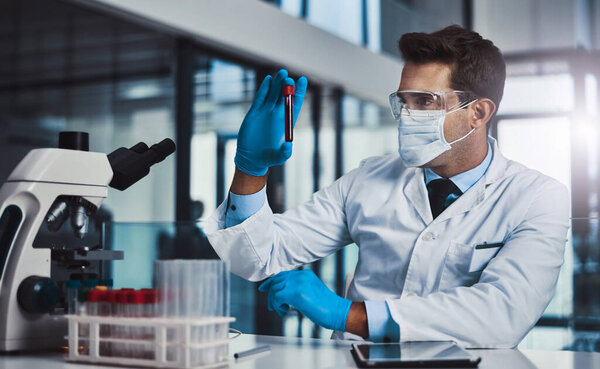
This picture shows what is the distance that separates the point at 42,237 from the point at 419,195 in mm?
869

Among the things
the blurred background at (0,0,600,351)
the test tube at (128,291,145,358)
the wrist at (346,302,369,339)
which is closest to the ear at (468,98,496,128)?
the blurred background at (0,0,600,351)

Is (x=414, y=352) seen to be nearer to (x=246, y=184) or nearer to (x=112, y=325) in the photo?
(x=112, y=325)

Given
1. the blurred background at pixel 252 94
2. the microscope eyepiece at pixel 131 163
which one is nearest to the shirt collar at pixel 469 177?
the blurred background at pixel 252 94

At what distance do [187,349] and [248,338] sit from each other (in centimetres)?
39

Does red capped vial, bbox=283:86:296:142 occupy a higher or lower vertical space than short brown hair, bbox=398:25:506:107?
lower

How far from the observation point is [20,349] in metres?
1.20

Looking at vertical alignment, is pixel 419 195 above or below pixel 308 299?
above

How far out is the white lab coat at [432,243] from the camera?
4.19 ft

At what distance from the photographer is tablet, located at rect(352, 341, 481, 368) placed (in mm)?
999

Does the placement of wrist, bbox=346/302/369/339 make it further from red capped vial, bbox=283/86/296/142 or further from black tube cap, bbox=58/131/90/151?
black tube cap, bbox=58/131/90/151

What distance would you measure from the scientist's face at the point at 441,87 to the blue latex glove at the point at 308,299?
545 mm

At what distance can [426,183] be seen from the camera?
1.71 m

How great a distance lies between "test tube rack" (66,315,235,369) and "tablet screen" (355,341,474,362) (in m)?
0.23

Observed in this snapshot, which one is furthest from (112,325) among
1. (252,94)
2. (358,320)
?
(252,94)
